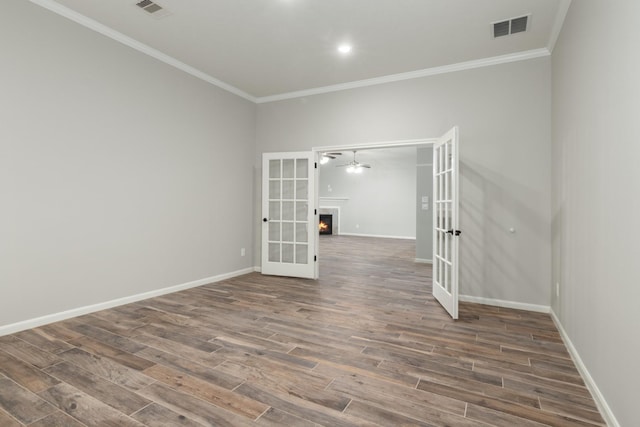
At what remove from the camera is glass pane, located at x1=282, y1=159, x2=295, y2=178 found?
536 centimetres

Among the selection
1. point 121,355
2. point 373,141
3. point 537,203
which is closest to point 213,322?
point 121,355

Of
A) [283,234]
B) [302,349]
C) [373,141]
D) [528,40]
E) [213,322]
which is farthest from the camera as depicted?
[283,234]

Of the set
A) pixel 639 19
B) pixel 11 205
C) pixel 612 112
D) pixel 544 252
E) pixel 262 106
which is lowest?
pixel 544 252

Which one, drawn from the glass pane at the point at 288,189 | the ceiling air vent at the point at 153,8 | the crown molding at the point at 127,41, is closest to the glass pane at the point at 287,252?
the glass pane at the point at 288,189

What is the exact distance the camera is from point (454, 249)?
11.2ft

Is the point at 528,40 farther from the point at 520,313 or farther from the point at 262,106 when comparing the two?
the point at 262,106

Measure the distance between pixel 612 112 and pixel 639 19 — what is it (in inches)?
19.1

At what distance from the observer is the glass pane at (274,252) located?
5.45 m

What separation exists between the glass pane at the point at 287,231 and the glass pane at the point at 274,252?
0.17 metres

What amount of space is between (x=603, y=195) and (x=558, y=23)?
2163 mm

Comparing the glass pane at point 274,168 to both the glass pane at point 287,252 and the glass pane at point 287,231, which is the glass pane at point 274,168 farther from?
the glass pane at point 287,252

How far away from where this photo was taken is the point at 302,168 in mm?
5316

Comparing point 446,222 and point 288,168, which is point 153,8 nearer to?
point 288,168

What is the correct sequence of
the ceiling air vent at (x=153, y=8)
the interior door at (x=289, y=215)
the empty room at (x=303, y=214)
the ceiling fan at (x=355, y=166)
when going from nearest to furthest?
the empty room at (x=303, y=214) < the ceiling air vent at (x=153, y=8) < the interior door at (x=289, y=215) < the ceiling fan at (x=355, y=166)
